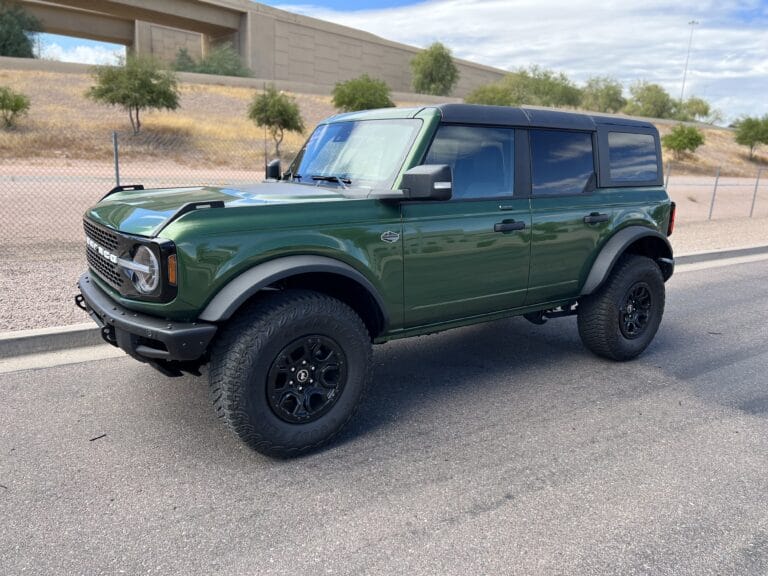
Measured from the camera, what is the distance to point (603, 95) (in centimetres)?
8700

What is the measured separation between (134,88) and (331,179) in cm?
3426

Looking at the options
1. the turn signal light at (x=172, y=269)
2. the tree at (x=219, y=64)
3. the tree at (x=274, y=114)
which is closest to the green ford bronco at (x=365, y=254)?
the turn signal light at (x=172, y=269)

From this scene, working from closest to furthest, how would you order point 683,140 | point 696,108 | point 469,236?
point 469,236 → point 683,140 → point 696,108

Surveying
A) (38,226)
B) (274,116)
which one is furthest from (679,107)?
(38,226)

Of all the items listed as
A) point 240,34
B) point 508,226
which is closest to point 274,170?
point 508,226

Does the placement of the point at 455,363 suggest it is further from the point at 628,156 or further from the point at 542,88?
the point at 542,88

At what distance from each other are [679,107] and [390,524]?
102445mm

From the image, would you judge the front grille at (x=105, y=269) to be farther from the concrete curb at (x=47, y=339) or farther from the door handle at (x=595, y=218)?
the door handle at (x=595, y=218)

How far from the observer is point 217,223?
305 centimetres

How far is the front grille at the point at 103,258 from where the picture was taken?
3334mm

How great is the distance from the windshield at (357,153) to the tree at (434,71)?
75.5 metres

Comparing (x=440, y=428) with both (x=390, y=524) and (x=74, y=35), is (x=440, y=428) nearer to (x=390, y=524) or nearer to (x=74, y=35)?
(x=390, y=524)

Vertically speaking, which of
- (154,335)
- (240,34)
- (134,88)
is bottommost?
(154,335)

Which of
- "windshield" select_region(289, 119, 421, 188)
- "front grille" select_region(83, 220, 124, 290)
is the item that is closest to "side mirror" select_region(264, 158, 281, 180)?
"windshield" select_region(289, 119, 421, 188)
